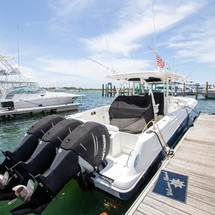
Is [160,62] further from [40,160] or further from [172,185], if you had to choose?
[40,160]

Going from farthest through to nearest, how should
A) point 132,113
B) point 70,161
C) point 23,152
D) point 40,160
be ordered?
1. point 132,113
2. point 23,152
3. point 40,160
4. point 70,161

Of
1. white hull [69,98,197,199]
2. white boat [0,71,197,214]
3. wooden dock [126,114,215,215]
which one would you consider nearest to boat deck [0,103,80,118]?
white boat [0,71,197,214]

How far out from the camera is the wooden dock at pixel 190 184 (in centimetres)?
271

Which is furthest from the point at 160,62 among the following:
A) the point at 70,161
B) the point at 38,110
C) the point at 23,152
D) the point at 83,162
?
the point at 38,110

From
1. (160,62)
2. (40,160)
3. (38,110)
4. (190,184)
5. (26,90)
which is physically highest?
(160,62)

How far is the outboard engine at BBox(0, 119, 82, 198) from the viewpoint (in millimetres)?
3002

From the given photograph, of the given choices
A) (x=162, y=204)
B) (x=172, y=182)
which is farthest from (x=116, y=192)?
(x=172, y=182)

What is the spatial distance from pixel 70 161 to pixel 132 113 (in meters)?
2.50

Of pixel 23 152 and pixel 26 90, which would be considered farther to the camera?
pixel 26 90

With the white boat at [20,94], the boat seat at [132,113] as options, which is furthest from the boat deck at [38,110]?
the boat seat at [132,113]

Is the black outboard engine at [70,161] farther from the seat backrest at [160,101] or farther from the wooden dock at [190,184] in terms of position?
the seat backrest at [160,101]

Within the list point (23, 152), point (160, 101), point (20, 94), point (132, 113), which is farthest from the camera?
point (20, 94)

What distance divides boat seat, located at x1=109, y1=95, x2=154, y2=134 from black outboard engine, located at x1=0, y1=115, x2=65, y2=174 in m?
1.86

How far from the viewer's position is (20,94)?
1605 centimetres
